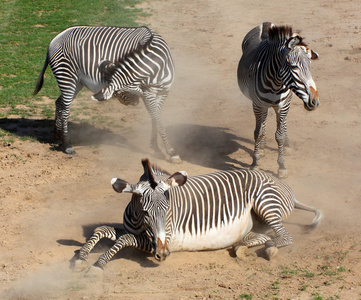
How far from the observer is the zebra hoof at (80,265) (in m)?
7.06

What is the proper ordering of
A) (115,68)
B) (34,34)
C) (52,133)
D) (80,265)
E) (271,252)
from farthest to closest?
1. (34,34)
2. (52,133)
3. (115,68)
4. (271,252)
5. (80,265)

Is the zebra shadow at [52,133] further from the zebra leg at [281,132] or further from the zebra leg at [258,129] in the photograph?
the zebra leg at [281,132]

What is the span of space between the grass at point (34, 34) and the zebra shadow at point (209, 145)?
356cm

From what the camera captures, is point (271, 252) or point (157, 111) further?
point (157, 111)

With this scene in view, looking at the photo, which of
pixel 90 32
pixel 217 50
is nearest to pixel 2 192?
pixel 90 32

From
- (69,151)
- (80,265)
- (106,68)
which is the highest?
(106,68)

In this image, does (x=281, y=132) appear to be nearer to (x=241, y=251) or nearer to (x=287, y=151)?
(x=287, y=151)

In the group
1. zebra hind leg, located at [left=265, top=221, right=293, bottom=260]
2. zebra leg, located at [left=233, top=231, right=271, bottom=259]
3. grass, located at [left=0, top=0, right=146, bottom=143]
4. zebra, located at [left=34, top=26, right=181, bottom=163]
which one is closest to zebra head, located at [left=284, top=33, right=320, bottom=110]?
zebra hind leg, located at [left=265, top=221, right=293, bottom=260]

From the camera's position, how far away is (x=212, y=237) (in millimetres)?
7484

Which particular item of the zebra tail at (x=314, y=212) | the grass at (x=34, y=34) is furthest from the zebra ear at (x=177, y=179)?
the grass at (x=34, y=34)

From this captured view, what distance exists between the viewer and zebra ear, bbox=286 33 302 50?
898cm

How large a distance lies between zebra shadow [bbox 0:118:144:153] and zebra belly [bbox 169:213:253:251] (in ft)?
14.5

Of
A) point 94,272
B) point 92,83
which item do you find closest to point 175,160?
point 92,83

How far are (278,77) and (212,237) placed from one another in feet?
11.8
